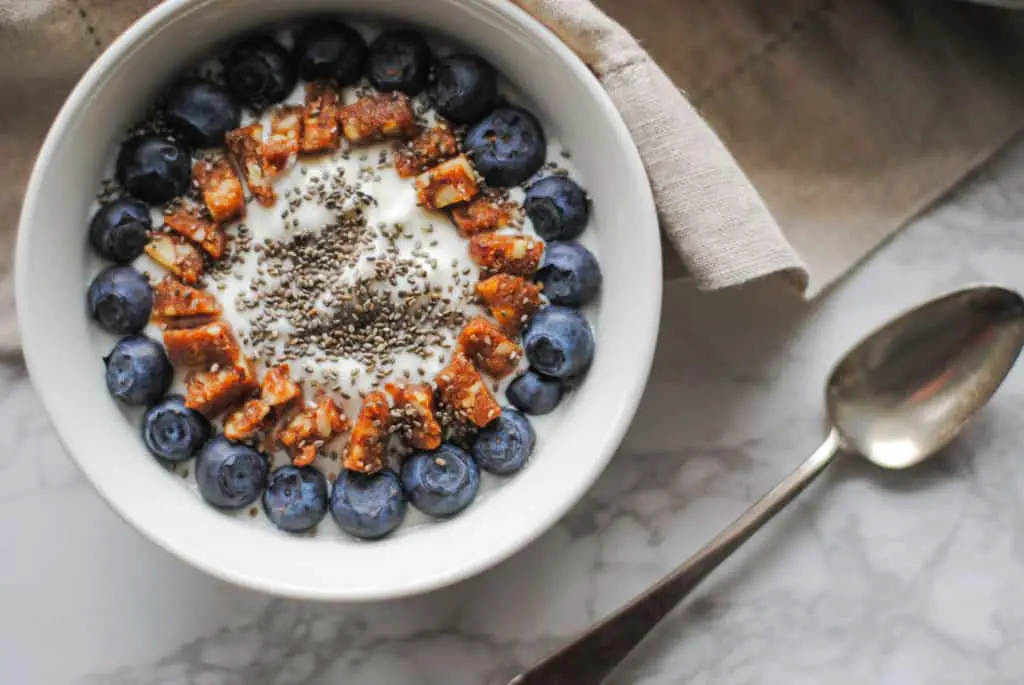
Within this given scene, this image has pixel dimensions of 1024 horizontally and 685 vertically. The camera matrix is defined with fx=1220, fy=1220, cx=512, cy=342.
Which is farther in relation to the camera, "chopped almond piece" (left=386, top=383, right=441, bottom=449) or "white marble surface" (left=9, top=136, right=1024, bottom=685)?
"white marble surface" (left=9, top=136, right=1024, bottom=685)

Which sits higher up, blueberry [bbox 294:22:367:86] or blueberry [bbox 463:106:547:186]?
blueberry [bbox 294:22:367:86]

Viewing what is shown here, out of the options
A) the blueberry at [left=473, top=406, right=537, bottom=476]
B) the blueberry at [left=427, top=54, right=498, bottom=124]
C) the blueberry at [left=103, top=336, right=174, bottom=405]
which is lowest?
the blueberry at [left=473, top=406, right=537, bottom=476]

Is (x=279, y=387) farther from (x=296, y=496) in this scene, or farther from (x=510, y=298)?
(x=510, y=298)

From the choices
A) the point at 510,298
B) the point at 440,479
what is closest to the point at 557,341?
the point at 510,298

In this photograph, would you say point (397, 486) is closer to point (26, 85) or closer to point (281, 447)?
point (281, 447)

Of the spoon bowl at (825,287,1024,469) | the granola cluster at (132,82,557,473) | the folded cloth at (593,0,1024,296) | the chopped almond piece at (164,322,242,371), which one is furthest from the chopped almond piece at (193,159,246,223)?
the spoon bowl at (825,287,1024,469)

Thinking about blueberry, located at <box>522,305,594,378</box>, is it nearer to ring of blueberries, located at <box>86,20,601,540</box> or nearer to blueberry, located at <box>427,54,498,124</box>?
ring of blueberries, located at <box>86,20,601,540</box>

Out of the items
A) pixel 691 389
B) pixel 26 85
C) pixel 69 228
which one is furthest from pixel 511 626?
pixel 26 85
